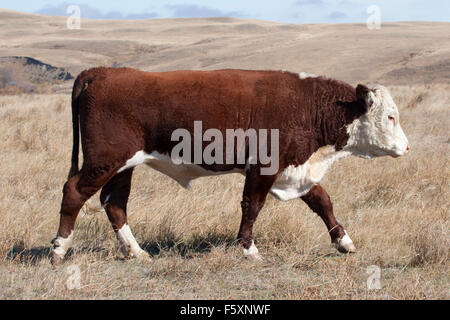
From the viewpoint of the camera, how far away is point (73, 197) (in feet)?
16.7

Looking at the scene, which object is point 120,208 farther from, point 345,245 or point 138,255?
point 345,245

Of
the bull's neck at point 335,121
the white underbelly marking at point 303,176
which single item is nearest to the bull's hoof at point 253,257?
the white underbelly marking at point 303,176

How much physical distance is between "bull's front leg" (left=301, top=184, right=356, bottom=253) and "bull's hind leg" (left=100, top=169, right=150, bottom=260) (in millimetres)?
1652

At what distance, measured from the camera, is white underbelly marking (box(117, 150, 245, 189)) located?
507 centimetres

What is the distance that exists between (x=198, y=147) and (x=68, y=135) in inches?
A: 275

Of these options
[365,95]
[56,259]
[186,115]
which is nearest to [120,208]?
[56,259]

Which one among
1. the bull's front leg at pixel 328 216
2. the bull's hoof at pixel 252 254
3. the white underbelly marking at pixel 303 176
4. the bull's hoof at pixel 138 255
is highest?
the white underbelly marking at pixel 303 176

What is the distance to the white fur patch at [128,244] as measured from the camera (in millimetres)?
5309

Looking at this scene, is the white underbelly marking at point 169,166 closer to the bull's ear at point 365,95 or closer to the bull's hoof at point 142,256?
the bull's hoof at point 142,256

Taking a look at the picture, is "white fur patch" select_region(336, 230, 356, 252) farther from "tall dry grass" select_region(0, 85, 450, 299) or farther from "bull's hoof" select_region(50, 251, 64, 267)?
"bull's hoof" select_region(50, 251, 64, 267)

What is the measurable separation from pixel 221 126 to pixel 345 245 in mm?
1584

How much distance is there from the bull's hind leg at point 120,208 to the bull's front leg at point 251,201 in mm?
895

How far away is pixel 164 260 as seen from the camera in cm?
515

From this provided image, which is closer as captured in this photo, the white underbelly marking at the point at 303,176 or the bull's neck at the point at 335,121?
the white underbelly marking at the point at 303,176
